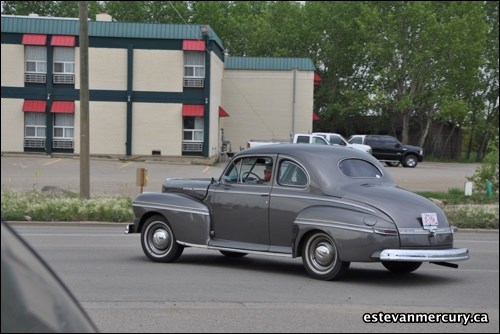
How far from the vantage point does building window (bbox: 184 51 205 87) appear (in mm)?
43312

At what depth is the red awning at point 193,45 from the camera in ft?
139

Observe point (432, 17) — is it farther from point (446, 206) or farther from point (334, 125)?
point (446, 206)

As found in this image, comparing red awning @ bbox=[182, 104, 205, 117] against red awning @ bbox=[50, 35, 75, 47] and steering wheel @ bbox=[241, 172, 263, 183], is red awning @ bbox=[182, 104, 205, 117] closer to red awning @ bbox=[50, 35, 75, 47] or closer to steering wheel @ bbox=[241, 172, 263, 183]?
red awning @ bbox=[50, 35, 75, 47]

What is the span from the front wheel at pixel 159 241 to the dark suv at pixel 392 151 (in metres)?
36.5

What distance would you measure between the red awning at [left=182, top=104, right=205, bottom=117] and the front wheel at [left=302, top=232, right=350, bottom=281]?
110 ft

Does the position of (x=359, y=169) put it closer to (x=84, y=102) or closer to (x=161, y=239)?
(x=161, y=239)

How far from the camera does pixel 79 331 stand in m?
2.57

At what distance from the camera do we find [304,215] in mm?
9805

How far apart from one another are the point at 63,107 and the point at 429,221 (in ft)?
117

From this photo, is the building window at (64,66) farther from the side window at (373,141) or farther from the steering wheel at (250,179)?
the steering wheel at (250,179)

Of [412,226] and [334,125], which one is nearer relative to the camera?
[412,226]

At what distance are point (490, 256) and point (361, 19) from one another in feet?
164

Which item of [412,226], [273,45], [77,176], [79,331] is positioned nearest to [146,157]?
[77,176]

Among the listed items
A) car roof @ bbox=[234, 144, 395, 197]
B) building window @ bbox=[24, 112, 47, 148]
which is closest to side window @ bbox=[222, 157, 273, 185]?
car roof @ bbox=[234, 144, 395, 197]
